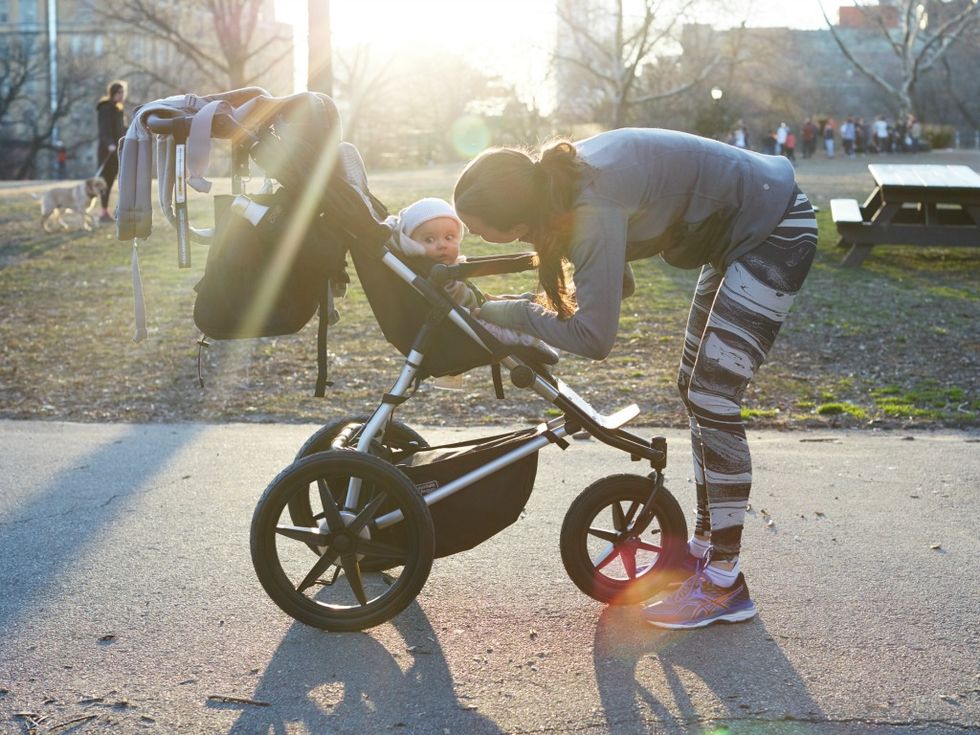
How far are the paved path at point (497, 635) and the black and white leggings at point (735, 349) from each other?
465 millimetres

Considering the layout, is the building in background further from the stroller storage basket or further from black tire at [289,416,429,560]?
the stroller storage basket

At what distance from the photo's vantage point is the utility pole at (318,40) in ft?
27.3

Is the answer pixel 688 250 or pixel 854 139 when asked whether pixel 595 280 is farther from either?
pixel 854 139

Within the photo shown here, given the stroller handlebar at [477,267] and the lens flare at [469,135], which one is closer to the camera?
the stroller handlebar at [477,267]

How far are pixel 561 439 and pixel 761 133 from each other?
5597 centimetres

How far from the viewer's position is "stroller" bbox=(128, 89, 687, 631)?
3.80 m

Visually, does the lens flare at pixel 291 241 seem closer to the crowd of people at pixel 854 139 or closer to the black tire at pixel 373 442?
the black tire at pixel 373 442

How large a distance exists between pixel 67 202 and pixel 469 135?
41697 mm

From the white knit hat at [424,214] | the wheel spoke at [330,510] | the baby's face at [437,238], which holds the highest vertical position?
the white knit hat at [424,214]

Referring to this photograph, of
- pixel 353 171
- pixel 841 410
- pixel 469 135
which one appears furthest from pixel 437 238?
pixel 469 135

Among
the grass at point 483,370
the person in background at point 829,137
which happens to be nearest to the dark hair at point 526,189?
the grass at point 483,370

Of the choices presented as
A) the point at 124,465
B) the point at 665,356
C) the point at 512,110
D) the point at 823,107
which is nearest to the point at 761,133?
the point at 512,110

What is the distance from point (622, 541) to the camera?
163 inches

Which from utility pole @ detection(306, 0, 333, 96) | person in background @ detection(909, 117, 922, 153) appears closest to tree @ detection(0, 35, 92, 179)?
person in background @ detection(909, 117, 922, 153)
